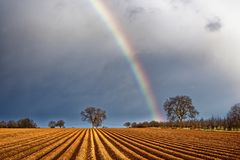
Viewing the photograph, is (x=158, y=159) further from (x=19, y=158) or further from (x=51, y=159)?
(x=19, y=158)

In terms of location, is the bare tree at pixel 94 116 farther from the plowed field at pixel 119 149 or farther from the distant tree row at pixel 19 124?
the plowed field at pixel 119 149

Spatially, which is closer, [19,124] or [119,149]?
[119,149]

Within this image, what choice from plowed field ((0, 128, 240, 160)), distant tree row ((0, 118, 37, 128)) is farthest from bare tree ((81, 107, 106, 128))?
plowed field ((0, 128, 240, 160))

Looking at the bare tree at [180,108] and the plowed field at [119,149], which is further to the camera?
the bare tree at [180,108]

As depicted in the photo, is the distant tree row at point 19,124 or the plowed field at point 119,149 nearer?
the plowed field at point 119,149

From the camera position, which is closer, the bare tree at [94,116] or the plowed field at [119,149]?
the plowed field at [119,149]

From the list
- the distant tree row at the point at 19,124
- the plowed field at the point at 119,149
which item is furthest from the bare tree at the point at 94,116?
the plowed field at the point at 119,149

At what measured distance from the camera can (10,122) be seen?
151375mm

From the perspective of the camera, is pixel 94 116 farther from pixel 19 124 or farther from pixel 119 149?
pixel 119 149

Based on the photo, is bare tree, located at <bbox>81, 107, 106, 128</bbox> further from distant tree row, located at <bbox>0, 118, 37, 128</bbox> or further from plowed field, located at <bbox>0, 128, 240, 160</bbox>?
plowed field, located at <bbox>0, 128, 240, 160</bbox>

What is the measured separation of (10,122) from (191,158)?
145 metres

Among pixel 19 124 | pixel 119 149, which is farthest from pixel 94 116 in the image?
pixel 119 149

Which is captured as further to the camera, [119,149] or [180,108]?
[180,108]

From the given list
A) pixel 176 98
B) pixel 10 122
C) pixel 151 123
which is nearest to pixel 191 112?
pixel 176 98
